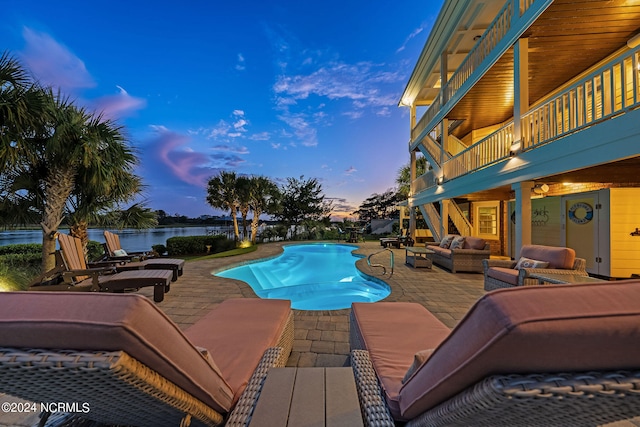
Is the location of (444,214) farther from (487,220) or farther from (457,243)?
(487,220)

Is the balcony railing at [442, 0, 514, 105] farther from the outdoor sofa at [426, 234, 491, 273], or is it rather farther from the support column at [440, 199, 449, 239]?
the outdoor sofa at [426, 234, 491, 273]

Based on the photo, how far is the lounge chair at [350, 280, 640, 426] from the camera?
65cm

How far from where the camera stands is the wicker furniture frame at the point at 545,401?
65cm

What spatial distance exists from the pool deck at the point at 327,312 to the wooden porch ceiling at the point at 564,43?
516cm

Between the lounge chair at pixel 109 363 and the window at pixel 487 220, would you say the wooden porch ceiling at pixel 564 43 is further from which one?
the lounge chair at pixel 109 363

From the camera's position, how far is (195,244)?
39.7 feet

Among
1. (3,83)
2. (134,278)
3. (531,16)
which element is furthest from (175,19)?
(531,16)

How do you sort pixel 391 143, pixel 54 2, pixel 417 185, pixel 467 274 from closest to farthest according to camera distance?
pixel 467 274 → pixel 54 2 → pixel 417 185 → pixel 391 143

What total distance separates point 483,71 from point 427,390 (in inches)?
303

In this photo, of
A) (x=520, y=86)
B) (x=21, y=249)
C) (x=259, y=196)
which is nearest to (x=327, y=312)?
(x=520, y=86)

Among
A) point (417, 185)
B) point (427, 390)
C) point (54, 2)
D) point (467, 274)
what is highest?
point (54, 2)

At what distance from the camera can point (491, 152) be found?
21.1 feet

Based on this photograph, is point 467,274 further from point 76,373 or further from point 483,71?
point 76,373

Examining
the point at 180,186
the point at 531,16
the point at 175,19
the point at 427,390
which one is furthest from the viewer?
the point at 180,186
